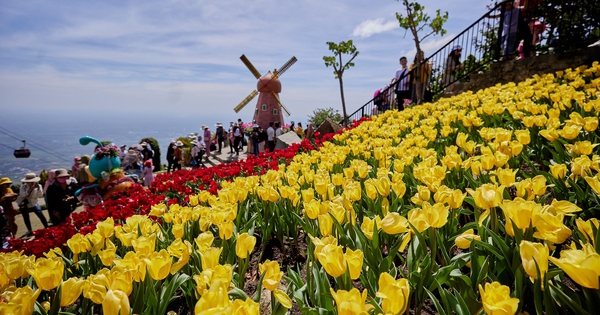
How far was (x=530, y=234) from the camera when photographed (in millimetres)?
1226

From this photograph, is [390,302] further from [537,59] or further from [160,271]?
[537,59]

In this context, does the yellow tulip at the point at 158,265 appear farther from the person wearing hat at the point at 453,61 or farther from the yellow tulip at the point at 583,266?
the person wearing hat at the point at 453,61

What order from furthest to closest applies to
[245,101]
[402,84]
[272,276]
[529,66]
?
[245,101], [402,84], [529,66], [272,276]

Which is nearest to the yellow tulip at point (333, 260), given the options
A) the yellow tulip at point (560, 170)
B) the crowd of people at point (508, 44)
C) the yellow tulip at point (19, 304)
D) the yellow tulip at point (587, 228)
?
the yellow tulip at point (587, 228)

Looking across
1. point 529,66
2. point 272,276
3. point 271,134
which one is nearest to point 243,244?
point 272,276

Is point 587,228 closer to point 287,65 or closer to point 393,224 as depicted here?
point 393,224

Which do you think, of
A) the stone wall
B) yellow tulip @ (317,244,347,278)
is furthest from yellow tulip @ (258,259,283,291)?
the stone wall

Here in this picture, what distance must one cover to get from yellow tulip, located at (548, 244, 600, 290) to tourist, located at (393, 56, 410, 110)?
34.1 ft

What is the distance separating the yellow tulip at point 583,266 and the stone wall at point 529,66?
8689 millimetres

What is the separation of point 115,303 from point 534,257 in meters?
1.41

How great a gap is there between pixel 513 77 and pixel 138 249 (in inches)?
389

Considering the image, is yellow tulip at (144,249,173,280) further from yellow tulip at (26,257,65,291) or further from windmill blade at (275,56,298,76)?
windmill blade at (275,56,298,76)

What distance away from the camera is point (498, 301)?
34.8 inches

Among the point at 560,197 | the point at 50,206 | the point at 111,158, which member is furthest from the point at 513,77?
the point at 50,206
